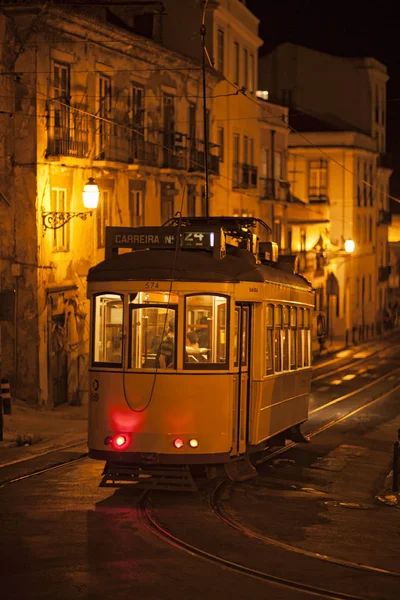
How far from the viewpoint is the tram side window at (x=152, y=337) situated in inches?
618

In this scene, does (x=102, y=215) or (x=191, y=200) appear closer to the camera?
(x=102, y=215)

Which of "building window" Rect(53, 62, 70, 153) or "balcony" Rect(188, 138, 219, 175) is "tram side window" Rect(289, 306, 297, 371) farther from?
"balcony" Rect(188, 138, 219, 175)

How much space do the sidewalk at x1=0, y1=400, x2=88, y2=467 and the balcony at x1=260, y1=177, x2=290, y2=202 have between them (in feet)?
71.2

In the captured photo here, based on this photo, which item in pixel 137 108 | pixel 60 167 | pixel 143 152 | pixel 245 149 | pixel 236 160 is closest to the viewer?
pixel 60 167

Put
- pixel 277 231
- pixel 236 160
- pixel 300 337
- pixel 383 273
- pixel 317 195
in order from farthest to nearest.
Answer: pixel 383 273 < pixel 317 195 < pixel 277 231 < pixel 236 160 < pixel 300 337

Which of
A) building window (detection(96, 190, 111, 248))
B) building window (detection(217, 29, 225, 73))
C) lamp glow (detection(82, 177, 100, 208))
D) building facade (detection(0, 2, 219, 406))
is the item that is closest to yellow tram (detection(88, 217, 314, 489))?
building facade (detection(0, 2, 219, 406))

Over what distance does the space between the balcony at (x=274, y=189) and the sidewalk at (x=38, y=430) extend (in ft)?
71.2

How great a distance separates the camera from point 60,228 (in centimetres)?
3031

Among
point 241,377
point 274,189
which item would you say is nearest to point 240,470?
point 241,377

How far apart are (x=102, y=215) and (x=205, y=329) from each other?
17.5m

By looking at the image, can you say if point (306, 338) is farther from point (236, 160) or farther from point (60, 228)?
point (236, 160)

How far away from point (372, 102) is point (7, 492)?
188 feet

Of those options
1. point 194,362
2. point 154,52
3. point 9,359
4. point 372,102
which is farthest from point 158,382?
point 372,102

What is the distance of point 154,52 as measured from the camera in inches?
1422
